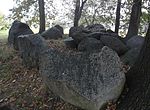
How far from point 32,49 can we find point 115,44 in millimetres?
2796

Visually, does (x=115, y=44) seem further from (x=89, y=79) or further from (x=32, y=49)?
(x=89, y=79)

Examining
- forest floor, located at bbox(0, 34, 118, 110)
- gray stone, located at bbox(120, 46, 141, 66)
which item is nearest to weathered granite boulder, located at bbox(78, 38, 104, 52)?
gray stone, located at bbox(120, 46, 141, 66)

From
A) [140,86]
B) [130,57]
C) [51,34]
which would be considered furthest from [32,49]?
[140,86]

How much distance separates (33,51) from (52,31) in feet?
15.9

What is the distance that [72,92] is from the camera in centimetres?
687

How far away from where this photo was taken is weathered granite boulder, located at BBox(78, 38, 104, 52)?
10656 mm

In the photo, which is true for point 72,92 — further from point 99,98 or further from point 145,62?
point 145,62

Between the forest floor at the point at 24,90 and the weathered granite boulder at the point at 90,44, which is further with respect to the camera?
the weathered granite boulder at the point at 90,44

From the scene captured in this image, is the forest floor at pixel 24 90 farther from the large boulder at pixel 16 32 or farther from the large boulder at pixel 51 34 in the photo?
the large boulder at pixel 51 34

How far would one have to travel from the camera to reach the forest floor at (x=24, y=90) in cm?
774

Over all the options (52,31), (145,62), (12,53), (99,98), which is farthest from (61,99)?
(52,31)

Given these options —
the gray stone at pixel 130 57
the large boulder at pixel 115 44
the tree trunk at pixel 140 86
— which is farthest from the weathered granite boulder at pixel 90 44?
the tree trunk at pixel 140 86

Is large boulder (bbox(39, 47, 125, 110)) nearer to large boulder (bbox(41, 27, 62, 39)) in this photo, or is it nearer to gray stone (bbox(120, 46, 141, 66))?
gray stone (bbox(120, 46, 141, 66))

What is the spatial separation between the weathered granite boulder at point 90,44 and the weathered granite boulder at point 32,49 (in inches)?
50.1
